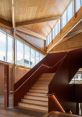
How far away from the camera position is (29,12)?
1423 cm

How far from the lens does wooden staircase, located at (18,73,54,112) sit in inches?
353

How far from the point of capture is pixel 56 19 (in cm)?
1780

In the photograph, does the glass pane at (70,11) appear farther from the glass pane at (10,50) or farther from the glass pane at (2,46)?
the glass pane at (2,46)

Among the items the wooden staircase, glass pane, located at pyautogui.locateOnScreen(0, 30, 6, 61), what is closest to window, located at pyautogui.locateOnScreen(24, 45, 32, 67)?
glass pane, located at pyautogui.locateOnScreen(0, 30, 6, 61)

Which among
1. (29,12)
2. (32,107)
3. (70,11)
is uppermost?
(70,11)

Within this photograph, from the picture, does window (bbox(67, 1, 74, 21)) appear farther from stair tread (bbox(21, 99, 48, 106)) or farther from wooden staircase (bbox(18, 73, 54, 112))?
stair tread (bbox(21, 99, 48, 106))

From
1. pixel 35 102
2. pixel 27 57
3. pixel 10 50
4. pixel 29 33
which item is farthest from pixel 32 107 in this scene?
pixel 29 33

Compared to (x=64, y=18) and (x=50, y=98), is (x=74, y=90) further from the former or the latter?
(x=64, y=18)

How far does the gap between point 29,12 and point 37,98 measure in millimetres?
6951

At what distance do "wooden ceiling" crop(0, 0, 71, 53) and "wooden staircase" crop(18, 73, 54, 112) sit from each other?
4753 millimetres

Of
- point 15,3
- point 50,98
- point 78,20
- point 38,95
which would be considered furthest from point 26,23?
point 50,98

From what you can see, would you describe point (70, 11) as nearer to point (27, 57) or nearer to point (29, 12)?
point (29, 12)

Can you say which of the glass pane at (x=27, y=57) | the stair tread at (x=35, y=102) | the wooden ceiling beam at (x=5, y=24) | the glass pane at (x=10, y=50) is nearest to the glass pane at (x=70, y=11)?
the wooden ceiling beam at (x=5, y=24)

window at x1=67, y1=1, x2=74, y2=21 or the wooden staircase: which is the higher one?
window at x1=67, y1=1, x2=74, y2=21
